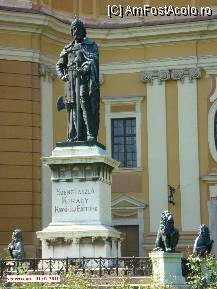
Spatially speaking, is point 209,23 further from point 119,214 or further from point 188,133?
point 119,214

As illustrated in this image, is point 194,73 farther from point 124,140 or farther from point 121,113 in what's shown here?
point 124,140

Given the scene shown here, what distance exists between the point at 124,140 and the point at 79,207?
1403 cm

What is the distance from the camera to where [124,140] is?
29.4 meters

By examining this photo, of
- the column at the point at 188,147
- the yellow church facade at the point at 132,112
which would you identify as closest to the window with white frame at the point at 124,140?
the yellow church facade at the point at 132,112

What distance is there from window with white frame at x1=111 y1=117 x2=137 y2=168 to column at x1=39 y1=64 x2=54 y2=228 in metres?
2.42

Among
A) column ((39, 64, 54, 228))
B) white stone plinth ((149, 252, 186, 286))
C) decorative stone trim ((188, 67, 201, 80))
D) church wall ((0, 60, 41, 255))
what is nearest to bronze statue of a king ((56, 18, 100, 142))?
white stone plinth ((149, 252, 186, 286))

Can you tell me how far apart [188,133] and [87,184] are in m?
13.9

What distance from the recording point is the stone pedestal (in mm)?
15187

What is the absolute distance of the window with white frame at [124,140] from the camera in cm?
2925

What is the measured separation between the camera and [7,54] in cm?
2786

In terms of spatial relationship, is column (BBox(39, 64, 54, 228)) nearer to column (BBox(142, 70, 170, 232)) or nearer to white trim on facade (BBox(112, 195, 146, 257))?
white trim on facade (BBox(112, 195, 146, 257))

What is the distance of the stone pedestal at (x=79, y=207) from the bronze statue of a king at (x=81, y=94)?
0.45 meters

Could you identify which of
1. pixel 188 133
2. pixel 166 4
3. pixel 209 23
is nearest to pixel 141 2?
pixel 166 4
